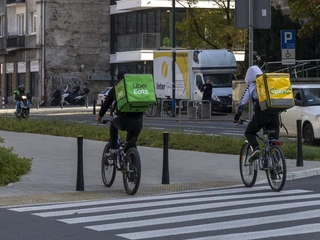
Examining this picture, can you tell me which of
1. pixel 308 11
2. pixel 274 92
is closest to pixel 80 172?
pixel 274 92

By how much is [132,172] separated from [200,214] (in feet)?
7.98

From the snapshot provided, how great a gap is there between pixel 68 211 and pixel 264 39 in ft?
114

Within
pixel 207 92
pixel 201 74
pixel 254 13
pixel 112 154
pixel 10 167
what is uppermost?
pixel 254 13

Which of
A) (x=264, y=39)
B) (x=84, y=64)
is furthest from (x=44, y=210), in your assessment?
(x=84, y=64)

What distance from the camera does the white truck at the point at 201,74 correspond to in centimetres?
4650

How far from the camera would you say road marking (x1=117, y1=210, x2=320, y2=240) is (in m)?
9.78

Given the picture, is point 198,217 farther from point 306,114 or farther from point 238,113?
point 306,114

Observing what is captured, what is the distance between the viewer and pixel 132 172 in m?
13.5

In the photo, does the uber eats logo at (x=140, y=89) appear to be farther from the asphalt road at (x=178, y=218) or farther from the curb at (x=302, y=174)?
the curb at (x=302, y=174)

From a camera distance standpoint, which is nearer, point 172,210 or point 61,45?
point 172,210

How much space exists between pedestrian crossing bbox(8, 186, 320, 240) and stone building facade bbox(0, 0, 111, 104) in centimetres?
5522

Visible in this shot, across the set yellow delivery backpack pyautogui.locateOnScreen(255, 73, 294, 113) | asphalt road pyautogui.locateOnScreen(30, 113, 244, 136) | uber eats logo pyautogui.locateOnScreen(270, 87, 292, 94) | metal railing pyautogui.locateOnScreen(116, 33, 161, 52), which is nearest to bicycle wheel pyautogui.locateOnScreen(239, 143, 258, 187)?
yellow delivery backpack pyautogui.locateOnScreen(255, 73, 294, 113)

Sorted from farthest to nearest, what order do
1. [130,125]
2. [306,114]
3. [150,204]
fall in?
[306,114], [130,125], [150,204]

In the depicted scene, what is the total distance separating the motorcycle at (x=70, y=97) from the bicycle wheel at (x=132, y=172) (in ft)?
168
